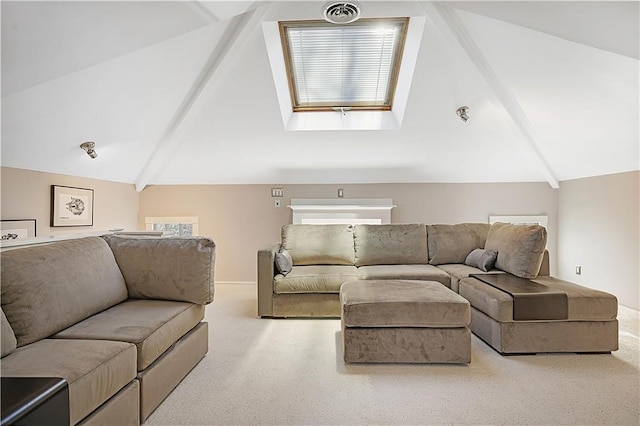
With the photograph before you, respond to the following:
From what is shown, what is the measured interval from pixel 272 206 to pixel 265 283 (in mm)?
1840

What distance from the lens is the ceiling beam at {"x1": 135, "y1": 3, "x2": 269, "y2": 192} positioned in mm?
3084

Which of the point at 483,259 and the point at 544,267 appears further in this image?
the point at 483,259

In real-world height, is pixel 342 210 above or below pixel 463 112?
below

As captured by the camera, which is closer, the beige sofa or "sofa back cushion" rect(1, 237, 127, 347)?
the beige sofa

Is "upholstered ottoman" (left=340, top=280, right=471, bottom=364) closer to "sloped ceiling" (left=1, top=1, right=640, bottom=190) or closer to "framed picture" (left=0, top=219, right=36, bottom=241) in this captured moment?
"sloped ceiling" (left=1, top=1, right=640, bottom=190)

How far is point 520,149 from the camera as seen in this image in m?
4.62

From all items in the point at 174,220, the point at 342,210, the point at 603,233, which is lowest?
the point at 603,233

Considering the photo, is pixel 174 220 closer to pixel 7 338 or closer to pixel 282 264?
pixel 282 264

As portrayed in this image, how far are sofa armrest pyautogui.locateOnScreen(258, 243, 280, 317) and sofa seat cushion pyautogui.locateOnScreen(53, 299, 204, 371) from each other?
118 cm

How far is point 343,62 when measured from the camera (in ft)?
12.8

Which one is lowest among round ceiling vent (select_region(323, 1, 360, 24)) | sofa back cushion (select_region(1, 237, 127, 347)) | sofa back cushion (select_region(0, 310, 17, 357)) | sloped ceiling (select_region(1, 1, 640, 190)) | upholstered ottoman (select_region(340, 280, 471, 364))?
upholstered ottoman (select_region(340, 280, 471, 364))

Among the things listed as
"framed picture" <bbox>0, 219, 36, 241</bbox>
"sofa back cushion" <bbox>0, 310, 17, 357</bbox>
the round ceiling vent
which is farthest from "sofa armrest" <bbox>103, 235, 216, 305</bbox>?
the round ceiling vent

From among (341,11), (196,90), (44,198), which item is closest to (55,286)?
(44,198)

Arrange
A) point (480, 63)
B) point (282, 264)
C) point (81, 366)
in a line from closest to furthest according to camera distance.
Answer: point (81, 366), point (480, 63), point (282, 264)
